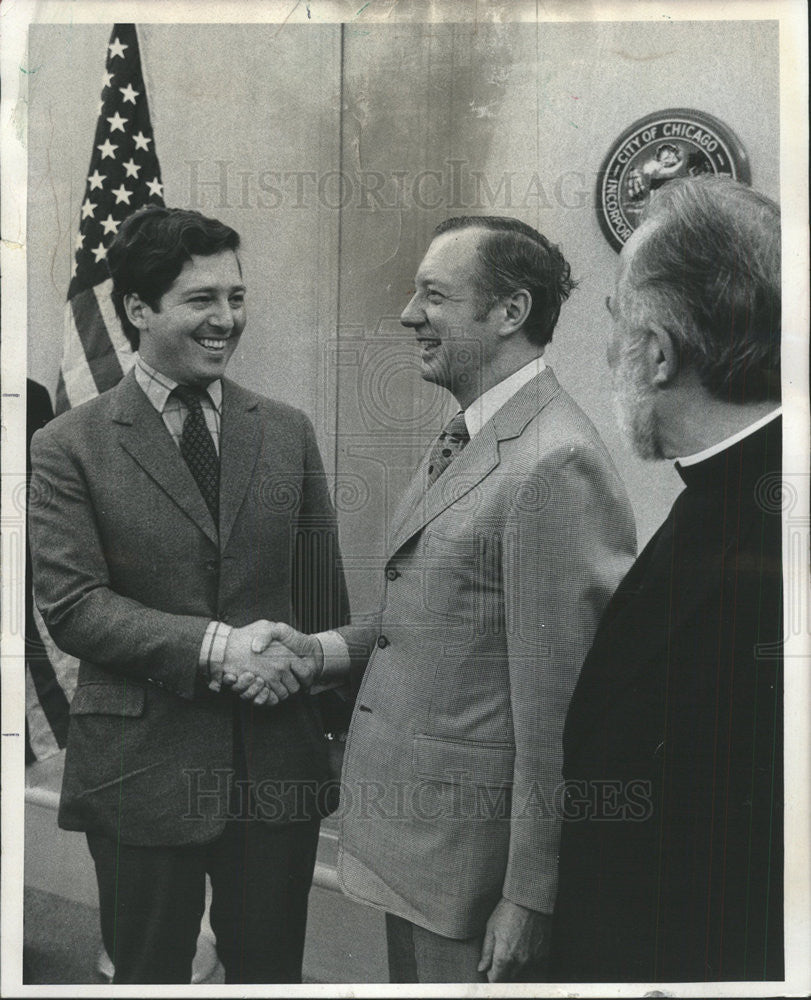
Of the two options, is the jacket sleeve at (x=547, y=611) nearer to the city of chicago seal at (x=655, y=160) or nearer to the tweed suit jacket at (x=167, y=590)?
the tweed suit jacket at (x=167, y=590)

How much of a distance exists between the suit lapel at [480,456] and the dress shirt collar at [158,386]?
0.66 meters

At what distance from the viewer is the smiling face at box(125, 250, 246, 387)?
2908 mm

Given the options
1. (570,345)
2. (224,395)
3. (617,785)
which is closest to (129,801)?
(224,395)

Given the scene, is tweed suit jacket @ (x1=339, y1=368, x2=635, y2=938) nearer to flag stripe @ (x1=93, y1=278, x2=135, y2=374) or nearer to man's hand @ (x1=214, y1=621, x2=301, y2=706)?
man's hand @ (x1=214, y1=621, x2=301, y2=706)

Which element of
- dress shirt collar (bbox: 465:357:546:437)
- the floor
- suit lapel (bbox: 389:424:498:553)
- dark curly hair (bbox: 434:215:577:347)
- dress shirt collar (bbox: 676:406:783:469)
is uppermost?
dark curly hair (bbox: 434:215:577:347)

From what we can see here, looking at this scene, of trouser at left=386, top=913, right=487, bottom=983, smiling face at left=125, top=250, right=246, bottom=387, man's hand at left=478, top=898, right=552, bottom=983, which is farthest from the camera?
smiling face at left=125, top=250, right=246, bottom=387

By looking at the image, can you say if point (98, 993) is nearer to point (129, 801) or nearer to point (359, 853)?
point (129, 801)

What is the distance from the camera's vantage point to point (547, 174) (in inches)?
117

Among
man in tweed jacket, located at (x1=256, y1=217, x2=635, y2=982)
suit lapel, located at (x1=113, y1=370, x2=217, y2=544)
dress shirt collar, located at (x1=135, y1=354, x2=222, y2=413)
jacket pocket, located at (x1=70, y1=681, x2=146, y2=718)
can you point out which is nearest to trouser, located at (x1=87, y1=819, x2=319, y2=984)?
man in tweed jacket, located at (x1=256, y1=217, x2=635, y2=982)

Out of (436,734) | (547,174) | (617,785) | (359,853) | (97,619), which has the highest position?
(547,174)

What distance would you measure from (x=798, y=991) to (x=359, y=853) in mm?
1424

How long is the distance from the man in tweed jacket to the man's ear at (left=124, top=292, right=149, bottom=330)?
2.51 ft

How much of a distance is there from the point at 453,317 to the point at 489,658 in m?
0.96

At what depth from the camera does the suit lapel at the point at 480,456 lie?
2.77 m
